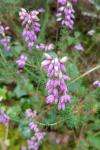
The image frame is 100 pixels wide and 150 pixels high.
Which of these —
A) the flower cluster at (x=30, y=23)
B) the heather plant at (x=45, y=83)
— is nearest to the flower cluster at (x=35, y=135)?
the heather plant at (x=45, y=83)

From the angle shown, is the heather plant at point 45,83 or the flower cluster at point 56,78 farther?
the heather plant at point 45,83

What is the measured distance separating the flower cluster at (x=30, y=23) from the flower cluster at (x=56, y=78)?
22.7 inches

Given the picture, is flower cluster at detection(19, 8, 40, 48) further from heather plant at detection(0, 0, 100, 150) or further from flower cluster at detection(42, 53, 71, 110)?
flower cluster at detection(42, 53, 71, 110)

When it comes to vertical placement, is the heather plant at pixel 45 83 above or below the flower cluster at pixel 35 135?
above

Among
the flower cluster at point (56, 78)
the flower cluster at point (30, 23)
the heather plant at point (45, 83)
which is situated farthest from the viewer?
the heather plant at point (45, 83)

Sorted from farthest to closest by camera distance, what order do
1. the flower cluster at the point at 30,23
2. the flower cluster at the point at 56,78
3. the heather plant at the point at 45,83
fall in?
the heather plant at the point at 45,83 < the flower cluster at the point at 30,23 < the flower cluster at the point at 56,78

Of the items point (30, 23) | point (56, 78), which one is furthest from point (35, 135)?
point (56, 78)

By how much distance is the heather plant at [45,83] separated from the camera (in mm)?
2670

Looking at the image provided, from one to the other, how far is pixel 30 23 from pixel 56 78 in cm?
68

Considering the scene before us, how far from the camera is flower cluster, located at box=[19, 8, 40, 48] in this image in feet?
8.30

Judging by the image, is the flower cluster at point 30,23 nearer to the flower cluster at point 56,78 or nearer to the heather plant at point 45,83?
the heather plant at point 45,83

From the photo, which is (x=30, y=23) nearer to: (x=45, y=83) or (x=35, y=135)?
(x=45, y=83)

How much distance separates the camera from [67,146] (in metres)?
3.18

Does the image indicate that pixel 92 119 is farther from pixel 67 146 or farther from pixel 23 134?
pixel 23 134
